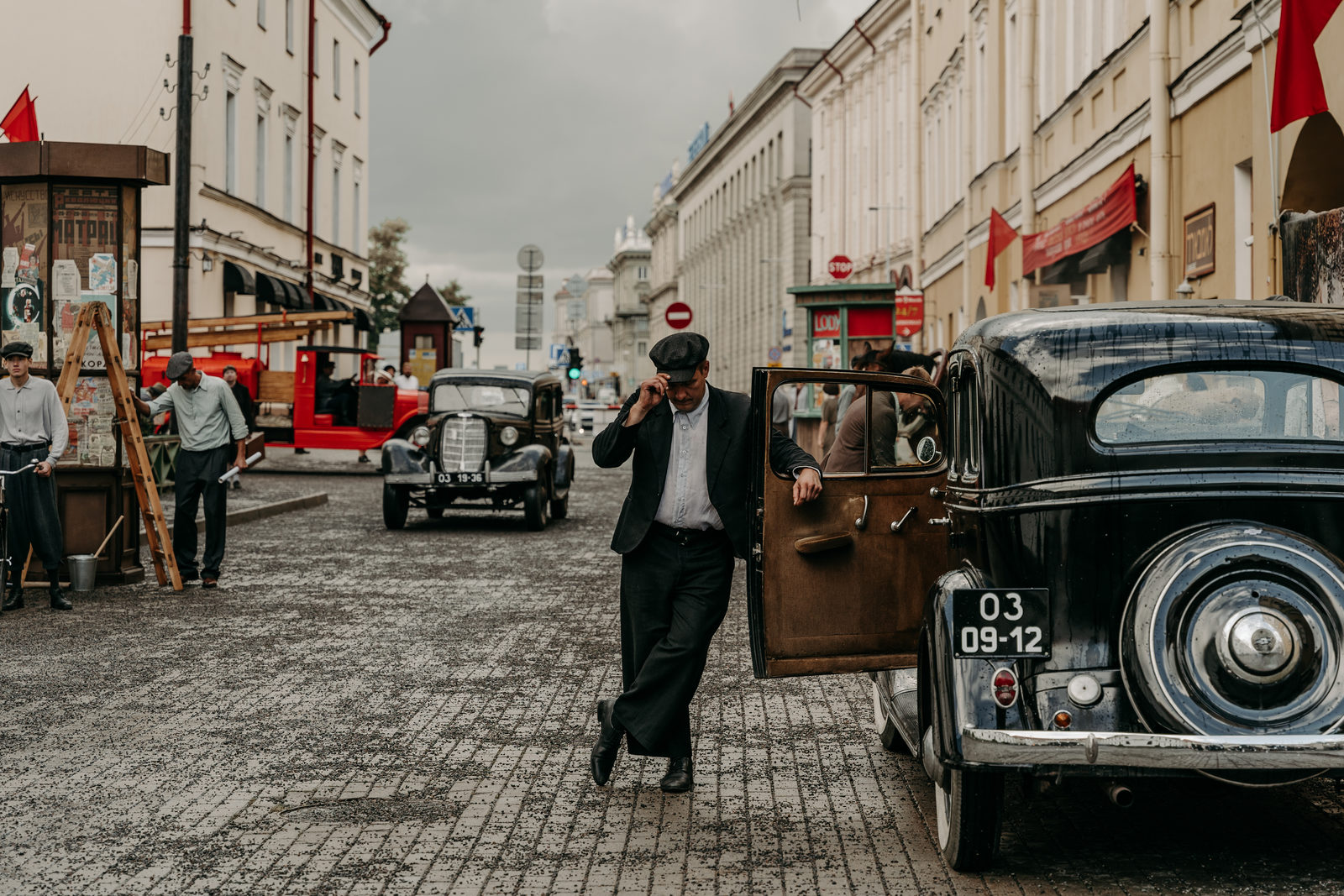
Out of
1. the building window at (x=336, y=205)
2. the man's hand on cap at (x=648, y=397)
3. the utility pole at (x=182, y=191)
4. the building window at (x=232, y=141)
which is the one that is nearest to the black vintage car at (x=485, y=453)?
the utility pole at (x=182, y=191)

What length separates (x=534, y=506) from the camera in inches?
739

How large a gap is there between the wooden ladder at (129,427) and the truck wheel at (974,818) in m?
8.87

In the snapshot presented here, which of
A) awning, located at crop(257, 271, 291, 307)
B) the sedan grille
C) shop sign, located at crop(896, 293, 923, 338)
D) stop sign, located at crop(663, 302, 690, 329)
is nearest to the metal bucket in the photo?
Result: the sedan grille

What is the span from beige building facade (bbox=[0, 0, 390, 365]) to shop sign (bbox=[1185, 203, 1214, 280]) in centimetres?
2131

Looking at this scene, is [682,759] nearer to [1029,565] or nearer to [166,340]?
[1029,565]

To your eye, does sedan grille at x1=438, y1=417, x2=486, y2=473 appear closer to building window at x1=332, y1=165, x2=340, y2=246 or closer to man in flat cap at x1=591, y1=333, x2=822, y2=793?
man in flat cap at x1=591, y1=333, x2=822, y2=793

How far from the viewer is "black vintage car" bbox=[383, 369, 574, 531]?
18984mm

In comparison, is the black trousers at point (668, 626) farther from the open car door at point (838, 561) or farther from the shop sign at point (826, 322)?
the shop sign at point (826, 322)

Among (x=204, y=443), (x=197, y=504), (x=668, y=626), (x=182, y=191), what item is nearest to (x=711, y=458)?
(x=668, y=626)

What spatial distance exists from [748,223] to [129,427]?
80.0 m

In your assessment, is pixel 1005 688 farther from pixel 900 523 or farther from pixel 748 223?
pixel 748 223

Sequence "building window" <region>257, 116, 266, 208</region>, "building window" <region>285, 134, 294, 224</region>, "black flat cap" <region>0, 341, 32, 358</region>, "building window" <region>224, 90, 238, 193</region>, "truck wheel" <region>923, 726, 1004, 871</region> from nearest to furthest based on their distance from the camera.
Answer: "truck wheel" <region>923, 726, 1004, 871</region>
"black flat cap" <region>0, 341, 32, 358</region>
"building window" <region>224, 90, 238, 193</region>
"building window" <region>257, 116, 266, 208</region>
"building window" <region>285, 134, 294, 224</region>

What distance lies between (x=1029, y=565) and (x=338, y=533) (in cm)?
1408

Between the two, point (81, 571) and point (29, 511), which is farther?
point (81, 571)
